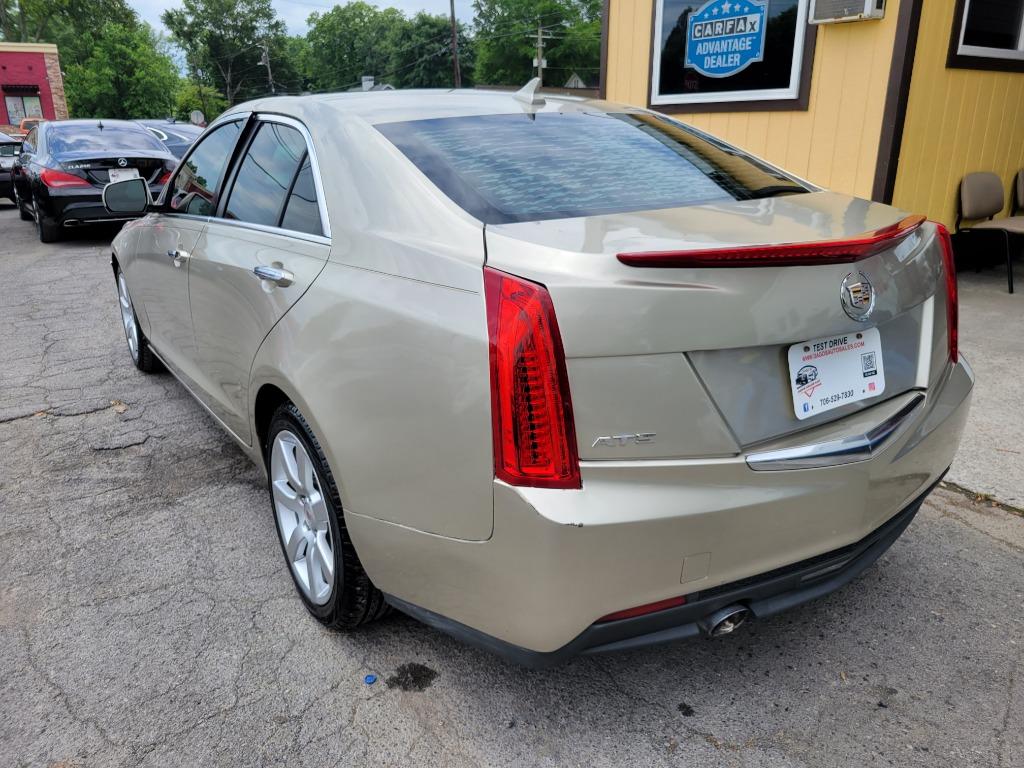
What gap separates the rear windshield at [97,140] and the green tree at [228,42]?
85903mm

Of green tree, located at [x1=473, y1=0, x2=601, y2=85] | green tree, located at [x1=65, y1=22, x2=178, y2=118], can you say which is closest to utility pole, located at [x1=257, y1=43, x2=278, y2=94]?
green tree, located at [x1=473, y1=0, x2=601, y2=85]

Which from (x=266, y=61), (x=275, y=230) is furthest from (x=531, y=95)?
(x=266, y=61)

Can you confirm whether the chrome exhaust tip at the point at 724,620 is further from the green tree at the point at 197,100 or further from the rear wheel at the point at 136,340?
the green tree at the point at 197,100

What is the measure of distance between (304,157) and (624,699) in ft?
6.31

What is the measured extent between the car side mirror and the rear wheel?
1.03 meters

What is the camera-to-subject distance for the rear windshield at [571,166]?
213cm

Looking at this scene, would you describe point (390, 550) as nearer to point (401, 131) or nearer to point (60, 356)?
point (401, 131)

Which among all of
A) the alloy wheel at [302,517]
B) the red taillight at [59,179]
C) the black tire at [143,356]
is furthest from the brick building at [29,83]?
the alloy wheel at [302,517]

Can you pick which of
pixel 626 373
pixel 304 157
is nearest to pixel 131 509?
pixel 304 157

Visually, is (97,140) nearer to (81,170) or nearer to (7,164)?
(81,170)

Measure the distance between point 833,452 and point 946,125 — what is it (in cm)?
574

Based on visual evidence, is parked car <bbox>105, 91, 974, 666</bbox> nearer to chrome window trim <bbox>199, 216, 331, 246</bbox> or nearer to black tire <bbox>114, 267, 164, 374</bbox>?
chrome window trim <bbox>199, 216, 331, 246</bbox>

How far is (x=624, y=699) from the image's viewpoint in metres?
2.22

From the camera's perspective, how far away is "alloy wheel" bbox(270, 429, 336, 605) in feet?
7.90
